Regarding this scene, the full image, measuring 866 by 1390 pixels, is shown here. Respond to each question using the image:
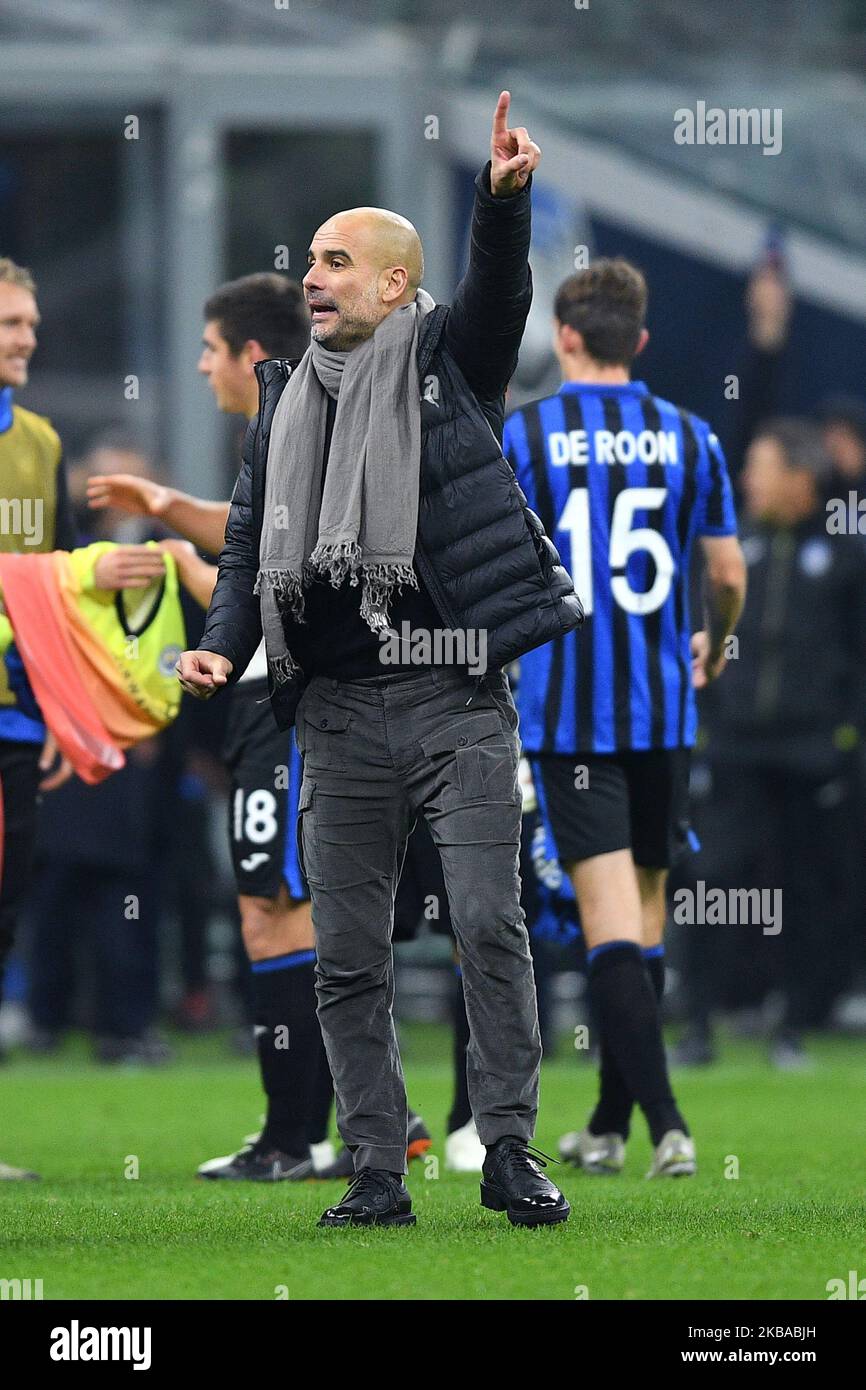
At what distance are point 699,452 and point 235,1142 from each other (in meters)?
2.44

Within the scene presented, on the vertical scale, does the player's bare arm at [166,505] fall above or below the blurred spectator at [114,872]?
above

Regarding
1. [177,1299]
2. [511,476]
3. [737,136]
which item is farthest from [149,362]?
[177,1299]

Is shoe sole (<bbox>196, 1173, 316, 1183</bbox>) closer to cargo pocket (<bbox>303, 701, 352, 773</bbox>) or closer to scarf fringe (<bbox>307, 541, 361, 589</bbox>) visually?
cargo pocket (<bbox>303, 701, 352, 773</bbox>)

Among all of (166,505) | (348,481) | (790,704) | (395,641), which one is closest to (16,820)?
(166,505)

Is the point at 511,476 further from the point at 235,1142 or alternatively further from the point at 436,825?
the point at 235,1142

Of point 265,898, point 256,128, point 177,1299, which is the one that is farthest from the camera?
point 256,128

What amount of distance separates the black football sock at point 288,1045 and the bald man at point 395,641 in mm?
1132

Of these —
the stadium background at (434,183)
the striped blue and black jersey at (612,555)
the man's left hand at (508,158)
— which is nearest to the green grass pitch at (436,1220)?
the striped blue and black jersey at (612,555)

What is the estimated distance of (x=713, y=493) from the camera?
20.3ft

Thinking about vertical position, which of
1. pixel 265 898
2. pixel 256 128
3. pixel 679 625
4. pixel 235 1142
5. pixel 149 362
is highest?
pixel 256 128

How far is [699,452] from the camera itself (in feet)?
20.2

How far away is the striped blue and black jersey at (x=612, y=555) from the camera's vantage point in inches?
238

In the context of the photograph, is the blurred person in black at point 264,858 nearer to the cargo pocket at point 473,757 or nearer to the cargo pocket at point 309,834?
the cargo pocket at point 309,834

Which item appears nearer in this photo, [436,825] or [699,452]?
[436,825]
